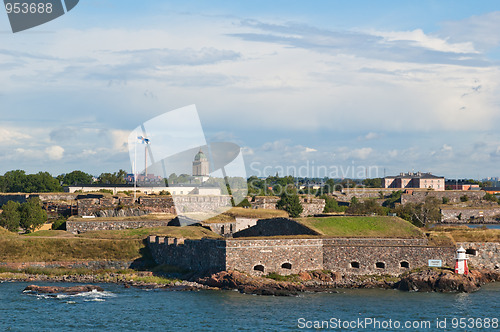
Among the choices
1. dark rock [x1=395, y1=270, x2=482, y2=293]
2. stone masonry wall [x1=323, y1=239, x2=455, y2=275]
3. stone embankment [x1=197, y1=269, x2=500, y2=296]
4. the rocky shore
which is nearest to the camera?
stone embankment [x1=197, y1=269, x2=500, y2=296]

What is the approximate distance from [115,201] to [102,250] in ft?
89.2

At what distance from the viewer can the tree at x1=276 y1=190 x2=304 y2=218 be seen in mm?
91188

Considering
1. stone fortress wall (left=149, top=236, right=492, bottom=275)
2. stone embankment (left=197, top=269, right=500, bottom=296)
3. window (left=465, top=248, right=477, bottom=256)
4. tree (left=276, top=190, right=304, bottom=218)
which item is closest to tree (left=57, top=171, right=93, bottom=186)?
tree (left=276, top=190, right=304, bottom=218)

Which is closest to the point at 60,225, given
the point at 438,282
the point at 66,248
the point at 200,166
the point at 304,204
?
the point at 66,248

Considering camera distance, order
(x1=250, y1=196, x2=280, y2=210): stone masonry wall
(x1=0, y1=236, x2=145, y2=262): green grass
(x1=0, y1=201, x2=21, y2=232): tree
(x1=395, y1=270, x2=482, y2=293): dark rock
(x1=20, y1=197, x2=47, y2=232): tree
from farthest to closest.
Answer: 1. (x1=250, y1=196, x2=280, y2=210): stone masonry wall
2. (x1=20, y1=197, x2=47, y2=232): tree
3. (x1=0, y1=201, x2=21, y2=232): tree
4. (x1=0, y1=236, x2=145, y2=262): green grass
5. (x1=395, y1=270, x2=482, y2=293): dark rock

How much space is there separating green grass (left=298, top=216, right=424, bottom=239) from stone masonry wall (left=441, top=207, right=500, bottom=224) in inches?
2780

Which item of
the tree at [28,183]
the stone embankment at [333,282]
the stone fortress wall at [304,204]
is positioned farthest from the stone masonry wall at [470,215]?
the stone embankment at [333,282]

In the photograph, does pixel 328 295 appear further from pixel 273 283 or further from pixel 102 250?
pixel 102 250

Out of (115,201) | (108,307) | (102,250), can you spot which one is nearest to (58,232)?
(102,250)

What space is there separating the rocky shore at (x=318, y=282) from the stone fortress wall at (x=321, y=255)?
2.63 feet

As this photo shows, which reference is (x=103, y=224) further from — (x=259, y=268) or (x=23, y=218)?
(x=259, y=268)

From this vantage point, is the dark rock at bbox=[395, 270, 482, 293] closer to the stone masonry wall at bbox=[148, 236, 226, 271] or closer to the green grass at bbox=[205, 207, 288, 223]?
the stone masonry wall at bbox=[148, 236, 226, 271]

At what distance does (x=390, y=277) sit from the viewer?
5116 centimetres

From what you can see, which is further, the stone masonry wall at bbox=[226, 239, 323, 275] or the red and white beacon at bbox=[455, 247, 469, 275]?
the red and white beacon at bbox=[455, 247, 469, 275]
